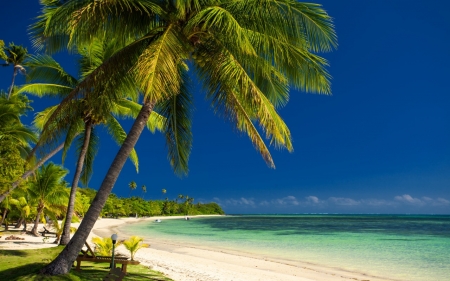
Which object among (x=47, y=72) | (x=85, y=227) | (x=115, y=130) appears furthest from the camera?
(x=115, y=130)

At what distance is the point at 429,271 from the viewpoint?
1411 cm

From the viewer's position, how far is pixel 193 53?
7.41 m

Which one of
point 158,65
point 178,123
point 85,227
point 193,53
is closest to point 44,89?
point 178,123

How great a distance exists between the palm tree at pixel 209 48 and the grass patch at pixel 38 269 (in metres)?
0.27

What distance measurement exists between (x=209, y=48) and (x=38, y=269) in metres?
5.49

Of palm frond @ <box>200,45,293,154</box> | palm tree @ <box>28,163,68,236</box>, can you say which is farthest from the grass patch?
palm tree @ <box>28,163,68,236</box>

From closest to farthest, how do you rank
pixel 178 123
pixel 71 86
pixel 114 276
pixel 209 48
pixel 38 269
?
pixel 114 276 → pixel 38 269 → pixel 209 48 → pixel 178 123 → pixel 71 86

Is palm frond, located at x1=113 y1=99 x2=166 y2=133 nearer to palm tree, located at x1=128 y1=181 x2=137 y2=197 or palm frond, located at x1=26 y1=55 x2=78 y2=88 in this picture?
palm frond, located at x1=26 y1=55 x2=78 y2=88

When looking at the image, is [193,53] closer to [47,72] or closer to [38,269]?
[38,269]

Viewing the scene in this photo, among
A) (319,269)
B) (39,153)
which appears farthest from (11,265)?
(319,269)

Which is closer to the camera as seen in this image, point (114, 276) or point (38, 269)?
point (114, 276)

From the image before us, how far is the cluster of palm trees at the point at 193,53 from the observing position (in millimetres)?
6195

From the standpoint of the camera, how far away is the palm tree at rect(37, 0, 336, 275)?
6.21 metres

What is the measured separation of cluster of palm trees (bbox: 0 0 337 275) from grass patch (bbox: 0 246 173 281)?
0.87 ft
